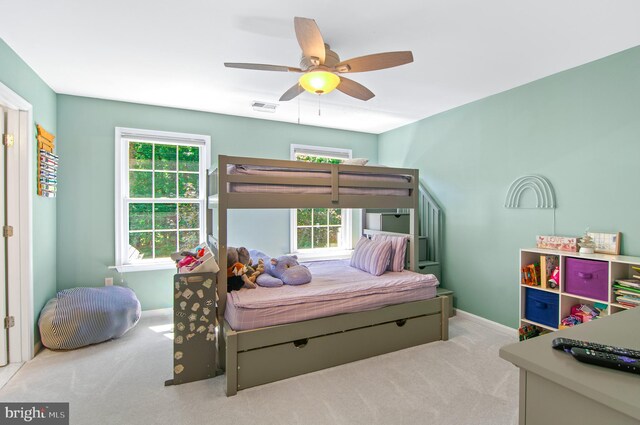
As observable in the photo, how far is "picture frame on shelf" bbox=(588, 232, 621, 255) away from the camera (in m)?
2.48

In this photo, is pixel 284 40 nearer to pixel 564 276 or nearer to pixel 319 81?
pixel 319 81

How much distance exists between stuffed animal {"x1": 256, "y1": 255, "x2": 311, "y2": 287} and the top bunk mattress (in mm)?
704

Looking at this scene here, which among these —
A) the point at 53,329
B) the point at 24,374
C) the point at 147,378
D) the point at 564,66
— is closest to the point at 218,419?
the point at 147,378

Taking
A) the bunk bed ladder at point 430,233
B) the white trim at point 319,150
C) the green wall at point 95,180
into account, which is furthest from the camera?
the white trim at point 319,150

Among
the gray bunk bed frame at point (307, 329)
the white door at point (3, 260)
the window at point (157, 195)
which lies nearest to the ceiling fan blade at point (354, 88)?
the gray bunk bed frame at point (307, 329)

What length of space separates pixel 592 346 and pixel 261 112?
3.75 m

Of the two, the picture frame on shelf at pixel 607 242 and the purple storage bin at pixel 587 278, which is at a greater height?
the picture frame on shelf at pixel 607 242

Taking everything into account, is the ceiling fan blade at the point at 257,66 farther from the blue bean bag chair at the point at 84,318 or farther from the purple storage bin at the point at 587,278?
the purple storage bin at the point at 587,278

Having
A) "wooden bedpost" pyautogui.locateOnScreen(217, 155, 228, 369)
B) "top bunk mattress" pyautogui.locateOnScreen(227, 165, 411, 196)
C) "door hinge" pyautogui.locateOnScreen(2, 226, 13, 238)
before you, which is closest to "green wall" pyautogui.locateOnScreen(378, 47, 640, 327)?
"top bunk mattress" pyautogui.locateOnScreen(227, 165, 411, 196)

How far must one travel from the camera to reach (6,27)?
6.91 feet

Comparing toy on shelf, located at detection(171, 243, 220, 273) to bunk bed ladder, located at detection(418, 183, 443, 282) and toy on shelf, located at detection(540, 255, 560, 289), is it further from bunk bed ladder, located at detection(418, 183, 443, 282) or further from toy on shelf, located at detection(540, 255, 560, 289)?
toy on shelf, located at detection(540, 255, 560, 289)

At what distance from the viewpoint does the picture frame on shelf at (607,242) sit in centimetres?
248

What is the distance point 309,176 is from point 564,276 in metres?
2.28

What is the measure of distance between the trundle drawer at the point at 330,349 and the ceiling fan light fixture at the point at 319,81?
1.83 metres
